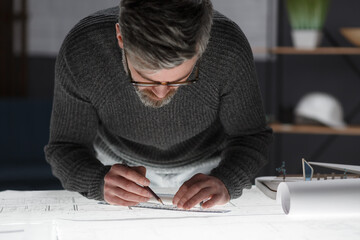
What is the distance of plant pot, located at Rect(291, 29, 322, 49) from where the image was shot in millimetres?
3398

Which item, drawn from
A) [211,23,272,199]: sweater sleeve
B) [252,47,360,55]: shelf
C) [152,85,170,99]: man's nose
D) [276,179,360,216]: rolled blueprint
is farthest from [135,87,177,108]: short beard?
[252,47,360,55]: shelf

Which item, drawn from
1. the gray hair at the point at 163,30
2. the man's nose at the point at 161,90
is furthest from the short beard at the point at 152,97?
the gray hair at the point at 163,30

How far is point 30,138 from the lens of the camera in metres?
3.66

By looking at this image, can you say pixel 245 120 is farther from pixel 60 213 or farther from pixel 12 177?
pixel 12 177

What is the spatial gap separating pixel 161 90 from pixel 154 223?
308 mm

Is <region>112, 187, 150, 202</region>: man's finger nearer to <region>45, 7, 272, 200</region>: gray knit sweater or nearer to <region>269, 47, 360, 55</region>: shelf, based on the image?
<region>45, 7, 272, 200</region>: gray knit sweater

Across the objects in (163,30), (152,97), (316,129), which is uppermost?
(163,30)

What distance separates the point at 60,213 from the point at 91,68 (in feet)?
1.39

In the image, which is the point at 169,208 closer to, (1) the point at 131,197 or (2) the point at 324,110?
(1) the point at 131,197

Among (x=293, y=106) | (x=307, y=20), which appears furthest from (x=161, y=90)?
(x=293, y=106)

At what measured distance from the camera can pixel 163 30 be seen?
3.74ft

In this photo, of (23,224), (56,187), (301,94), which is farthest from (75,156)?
(301,94)

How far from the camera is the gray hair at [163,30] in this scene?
1146 mm

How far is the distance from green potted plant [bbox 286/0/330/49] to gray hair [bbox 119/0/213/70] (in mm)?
2265
